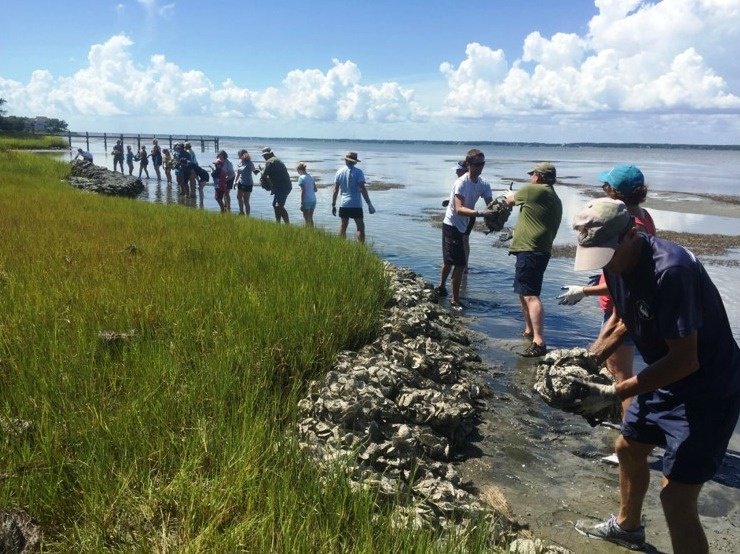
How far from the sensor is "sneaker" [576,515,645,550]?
3.08 m

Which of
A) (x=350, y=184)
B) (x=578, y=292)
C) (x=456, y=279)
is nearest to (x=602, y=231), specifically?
(x=578, y=292)

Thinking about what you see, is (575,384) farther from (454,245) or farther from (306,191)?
(306,191)

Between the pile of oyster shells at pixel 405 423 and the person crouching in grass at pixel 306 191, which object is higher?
the person crouching in grass at pixel 306 191

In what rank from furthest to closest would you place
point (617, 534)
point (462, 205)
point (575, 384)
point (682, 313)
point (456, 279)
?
point (456, 279)
point (462, 205)
point (575, 384)
point (617, 534)
point (682, 313)

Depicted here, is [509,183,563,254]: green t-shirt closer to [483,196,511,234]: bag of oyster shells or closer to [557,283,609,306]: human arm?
[483,196,511,234]: bag of oyster shells

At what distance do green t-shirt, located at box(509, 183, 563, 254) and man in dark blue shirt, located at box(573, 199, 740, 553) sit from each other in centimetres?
336

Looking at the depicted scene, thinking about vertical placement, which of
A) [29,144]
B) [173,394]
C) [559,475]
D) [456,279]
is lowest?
[559,475]

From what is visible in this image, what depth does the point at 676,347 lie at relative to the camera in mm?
2350

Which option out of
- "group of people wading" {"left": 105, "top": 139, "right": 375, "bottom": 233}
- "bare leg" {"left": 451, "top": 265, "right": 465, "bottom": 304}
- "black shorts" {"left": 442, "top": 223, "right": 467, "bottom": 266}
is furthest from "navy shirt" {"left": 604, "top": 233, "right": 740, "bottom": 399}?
"group of people wading" {"left": 105, "top": 139, "right": 375, "bottom": 233}

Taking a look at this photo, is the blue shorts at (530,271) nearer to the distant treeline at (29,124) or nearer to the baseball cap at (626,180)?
the baseball cap at (626,180)

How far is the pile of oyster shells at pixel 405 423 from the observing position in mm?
2732

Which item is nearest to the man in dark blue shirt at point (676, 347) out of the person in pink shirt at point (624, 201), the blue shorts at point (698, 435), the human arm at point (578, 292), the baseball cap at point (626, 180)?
the blue shorts at point (698, 435)

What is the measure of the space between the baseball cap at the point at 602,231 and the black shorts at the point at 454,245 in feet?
16.7

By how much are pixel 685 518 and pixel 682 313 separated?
3.30 ft
